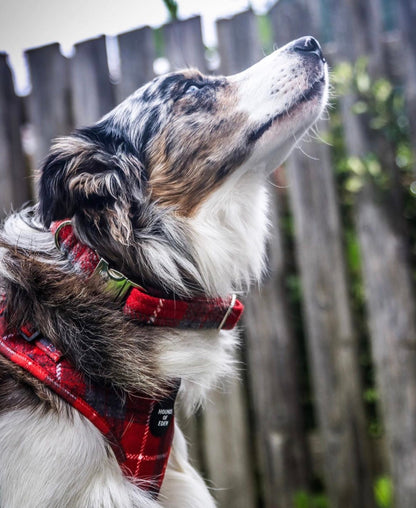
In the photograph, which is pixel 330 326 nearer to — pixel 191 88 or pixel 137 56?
pixel 191 88

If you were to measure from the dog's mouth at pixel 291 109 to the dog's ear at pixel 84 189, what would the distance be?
464 mm

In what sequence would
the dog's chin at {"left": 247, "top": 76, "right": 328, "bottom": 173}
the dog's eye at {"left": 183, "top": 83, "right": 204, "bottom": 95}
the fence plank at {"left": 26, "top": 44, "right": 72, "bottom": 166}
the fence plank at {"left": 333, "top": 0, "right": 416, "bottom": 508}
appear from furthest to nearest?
the fence plank at {"left": 26, "top": 44, "right": 72, "bottom": 166}, the fence plank at {"left": 333, "top": 0, "right": 416, "bottom": 508}, the dog's eye at {"left": 183, "top": 83, "right": 204, "bottom": 95}, the dog's chin at {"left": 247, "top": 76, "right": 328, "bottom": 173}

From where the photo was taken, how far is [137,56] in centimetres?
294

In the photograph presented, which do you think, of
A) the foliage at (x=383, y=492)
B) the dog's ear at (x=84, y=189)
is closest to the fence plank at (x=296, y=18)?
the dog's ear at (x=84, y=189)

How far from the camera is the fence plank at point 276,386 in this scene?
2.89m

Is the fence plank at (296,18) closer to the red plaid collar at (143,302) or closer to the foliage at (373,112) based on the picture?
the foliage at (373,112)

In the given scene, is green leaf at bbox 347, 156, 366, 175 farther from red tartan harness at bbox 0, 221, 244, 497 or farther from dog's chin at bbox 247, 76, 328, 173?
red tartan harness at bbox 0, 221, 244, 497

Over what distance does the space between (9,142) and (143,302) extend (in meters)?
1.96

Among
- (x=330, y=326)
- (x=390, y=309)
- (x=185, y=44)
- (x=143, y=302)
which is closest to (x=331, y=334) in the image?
(x=330, y=326)

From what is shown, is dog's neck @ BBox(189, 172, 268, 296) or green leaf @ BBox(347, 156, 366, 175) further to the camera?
green leaf @ BBox(347, 156, 366, 175)

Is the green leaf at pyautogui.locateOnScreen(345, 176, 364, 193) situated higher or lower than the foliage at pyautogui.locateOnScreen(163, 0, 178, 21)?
lower

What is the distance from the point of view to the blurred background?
2.74 m

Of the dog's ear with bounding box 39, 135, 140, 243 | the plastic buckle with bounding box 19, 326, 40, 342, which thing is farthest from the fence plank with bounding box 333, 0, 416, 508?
the plastic buckle with bounding box 19, 326, 40, 342

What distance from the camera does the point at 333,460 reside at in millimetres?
2818
